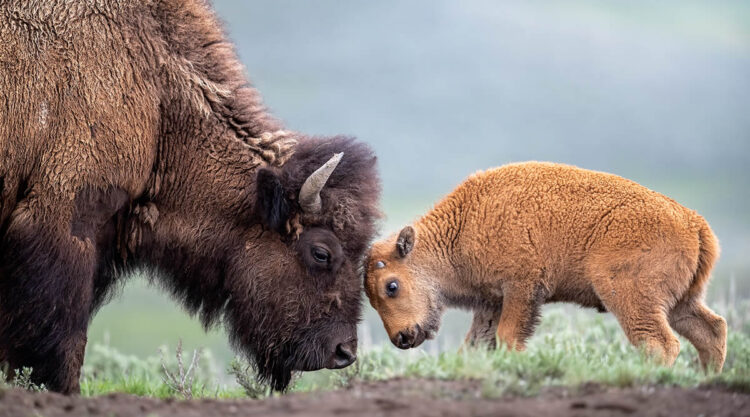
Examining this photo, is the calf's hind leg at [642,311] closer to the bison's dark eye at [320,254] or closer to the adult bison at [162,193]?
the adult bison at [162,193]

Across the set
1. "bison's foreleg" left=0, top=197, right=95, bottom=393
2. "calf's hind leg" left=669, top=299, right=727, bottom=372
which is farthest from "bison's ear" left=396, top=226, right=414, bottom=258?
"bison's foreleg" left=0, top=197, right=95, bottom=393

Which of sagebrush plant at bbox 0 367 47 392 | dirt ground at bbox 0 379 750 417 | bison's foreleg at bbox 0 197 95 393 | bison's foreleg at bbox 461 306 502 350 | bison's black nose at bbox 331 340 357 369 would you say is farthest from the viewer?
bison's foreleg at bbox 461 306 502 350

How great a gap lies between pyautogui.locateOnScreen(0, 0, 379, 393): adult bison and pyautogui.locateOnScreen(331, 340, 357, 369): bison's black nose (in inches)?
0.4

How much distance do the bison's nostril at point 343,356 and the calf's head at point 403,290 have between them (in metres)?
0.98

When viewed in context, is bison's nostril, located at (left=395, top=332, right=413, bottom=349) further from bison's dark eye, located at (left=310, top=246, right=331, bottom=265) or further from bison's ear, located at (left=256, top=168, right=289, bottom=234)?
bison's ear, located at (left=256, top=168, right=289, bottom=234)

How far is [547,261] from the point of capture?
8.08 m

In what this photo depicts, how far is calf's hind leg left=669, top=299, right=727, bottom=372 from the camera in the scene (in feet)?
25.7

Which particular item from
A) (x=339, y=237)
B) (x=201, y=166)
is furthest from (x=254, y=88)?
(x=339, y=237)

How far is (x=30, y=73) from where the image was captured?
23.1ft

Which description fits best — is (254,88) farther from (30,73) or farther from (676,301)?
(676,301)

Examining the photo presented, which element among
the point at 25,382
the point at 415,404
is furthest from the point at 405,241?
the point at 415,404

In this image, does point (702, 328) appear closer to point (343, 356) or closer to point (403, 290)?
point (403, 290)

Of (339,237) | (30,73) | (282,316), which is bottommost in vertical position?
(282,316)

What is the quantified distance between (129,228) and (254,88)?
1.49 meters
